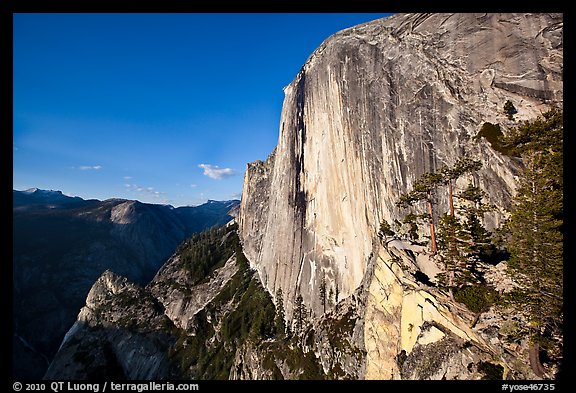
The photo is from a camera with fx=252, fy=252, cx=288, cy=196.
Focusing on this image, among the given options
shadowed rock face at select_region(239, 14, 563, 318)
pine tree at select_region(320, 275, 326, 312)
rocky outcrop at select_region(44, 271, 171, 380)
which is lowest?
rocky outcrop at select_region(44, 271, 171, 380)

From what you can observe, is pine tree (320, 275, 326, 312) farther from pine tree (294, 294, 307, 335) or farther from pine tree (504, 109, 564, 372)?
pine tree (504, 109, 564, 372)

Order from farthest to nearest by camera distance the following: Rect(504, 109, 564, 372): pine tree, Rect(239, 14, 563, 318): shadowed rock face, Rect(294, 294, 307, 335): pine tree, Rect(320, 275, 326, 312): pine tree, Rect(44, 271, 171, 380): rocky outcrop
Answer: Rect(44, 271, 171, 380): rocky outcrop
Rect(294, 294, 307, 335): pine tree
Rect(320, 275, 326, 312): pine tree
Rect(239, 14, 563, 318): shadowed rock face
Rect(504, 109, 564, 372): pine tree

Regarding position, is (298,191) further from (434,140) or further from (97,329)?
(97,329)

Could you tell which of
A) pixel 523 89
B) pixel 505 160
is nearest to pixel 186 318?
pixel 505 160

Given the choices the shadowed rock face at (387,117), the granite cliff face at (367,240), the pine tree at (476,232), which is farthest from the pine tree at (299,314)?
the pine tree at (476,232)

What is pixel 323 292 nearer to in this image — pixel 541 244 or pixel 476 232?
pixel 476 232

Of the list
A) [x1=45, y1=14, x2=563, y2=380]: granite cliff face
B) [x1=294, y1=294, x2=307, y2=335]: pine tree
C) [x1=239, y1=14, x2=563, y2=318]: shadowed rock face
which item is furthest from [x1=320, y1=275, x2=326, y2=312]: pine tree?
[x1=294, y1=294, x2=307, y2=335]: pine tree
